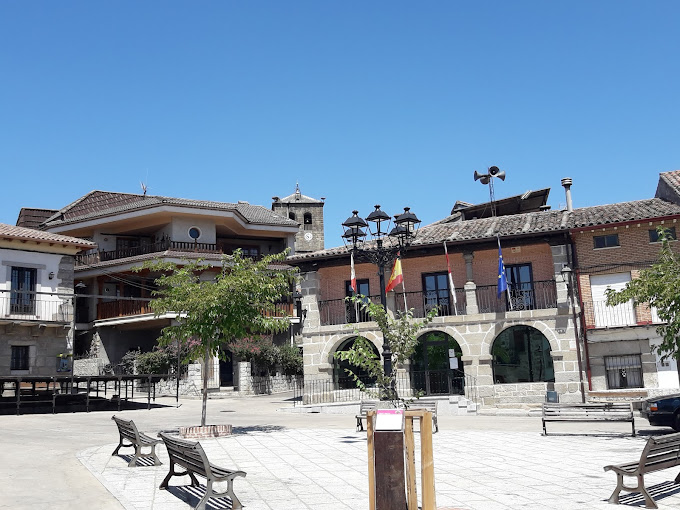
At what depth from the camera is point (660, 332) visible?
48.3 feet

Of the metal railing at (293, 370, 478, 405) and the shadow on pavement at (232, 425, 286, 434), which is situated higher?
the metal railing at (293, 370, 478, 405)

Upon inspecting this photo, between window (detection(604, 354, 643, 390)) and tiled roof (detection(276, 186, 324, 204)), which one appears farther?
tiled roof (detection(276, 186, 324, 204))

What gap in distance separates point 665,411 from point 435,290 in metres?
12.9

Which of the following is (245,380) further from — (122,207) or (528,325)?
(528,325)

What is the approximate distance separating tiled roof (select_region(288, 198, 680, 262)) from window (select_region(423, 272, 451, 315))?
1.73 metres

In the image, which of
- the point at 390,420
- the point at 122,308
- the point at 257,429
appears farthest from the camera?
the point at 122,308

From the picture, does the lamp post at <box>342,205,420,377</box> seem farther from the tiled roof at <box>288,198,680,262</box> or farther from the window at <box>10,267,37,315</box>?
the window at <box>10,267,37,315</box>

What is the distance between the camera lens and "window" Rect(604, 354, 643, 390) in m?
23.6

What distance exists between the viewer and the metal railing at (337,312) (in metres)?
28.1

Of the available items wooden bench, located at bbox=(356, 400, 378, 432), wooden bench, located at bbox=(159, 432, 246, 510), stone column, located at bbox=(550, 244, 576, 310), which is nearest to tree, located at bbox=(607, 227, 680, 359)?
wooden bench, located at bbox=(356, 400, 378, 432)

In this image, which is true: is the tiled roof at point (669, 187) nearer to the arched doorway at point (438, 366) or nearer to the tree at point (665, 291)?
the arched doorway at point (438, 366)

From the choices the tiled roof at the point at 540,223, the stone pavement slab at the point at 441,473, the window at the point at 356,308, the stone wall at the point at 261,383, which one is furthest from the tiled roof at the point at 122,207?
the stone pavement slab at the point at 441,473

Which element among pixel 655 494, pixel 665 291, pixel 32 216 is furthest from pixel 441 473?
pixel 32 216

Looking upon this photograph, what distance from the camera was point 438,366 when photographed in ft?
89.1
